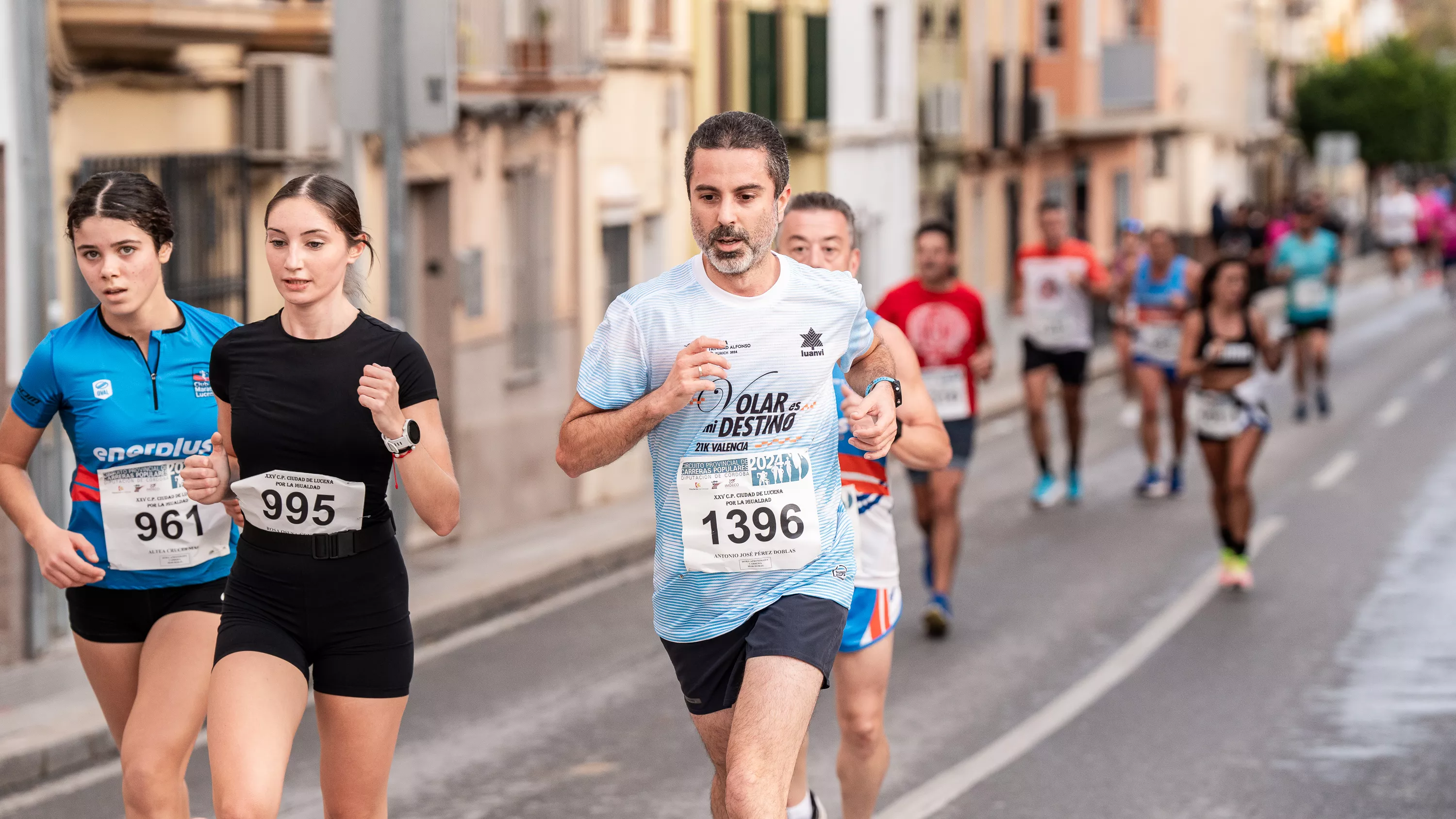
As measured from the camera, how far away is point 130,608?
5734 mm

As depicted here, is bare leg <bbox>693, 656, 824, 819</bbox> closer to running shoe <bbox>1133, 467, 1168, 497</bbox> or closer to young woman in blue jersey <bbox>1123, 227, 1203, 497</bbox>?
young woman in blue jersey <bbox>1123, 227, 1203, 497</bbox>

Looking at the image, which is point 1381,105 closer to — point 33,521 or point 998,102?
point 998,102

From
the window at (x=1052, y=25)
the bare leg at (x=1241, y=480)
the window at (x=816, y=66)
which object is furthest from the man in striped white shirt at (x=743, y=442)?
the window at (x=1052, y=25)

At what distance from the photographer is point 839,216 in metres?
6.87

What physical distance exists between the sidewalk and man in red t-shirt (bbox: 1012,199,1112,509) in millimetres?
2895

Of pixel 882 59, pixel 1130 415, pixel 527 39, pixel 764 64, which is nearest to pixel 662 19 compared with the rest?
pixel 764 64

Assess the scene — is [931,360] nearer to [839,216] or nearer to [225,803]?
[839,216]

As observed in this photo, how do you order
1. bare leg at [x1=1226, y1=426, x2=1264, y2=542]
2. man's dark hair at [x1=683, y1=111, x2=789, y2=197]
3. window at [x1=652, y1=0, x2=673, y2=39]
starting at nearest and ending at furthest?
man's dark hair at [x1=683, y1=111, x2=789, y2=197]
bare leg at [x1=1226, y1=426, x2=1264, y2=542]
window at [x1=652, y1=0, x2=673, y2=39]

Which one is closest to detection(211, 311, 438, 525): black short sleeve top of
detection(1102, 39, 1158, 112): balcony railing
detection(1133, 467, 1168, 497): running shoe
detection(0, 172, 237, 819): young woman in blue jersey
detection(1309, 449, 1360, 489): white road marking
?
detection(0, 172, 237, 819): young woman in blue jersey

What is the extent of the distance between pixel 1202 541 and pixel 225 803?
10.3 m

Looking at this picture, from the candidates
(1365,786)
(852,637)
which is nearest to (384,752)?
(852,637)

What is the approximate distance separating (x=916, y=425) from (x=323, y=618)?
1.70m

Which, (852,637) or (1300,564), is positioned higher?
(852,637)

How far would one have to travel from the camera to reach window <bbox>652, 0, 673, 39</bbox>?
21.0 m
